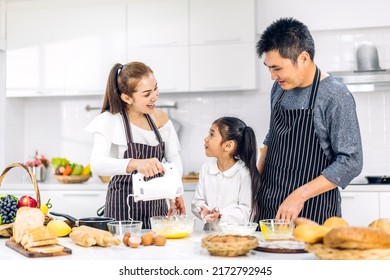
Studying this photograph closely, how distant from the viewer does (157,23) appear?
14.6 ft

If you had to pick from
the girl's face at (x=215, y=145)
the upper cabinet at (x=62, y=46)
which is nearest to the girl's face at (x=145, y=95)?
the girl's face at (x=215, y=145)

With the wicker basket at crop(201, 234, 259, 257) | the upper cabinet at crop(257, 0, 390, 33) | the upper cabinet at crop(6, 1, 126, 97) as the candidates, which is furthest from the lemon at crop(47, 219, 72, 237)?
the upper cabinet at crop(257, 0, 390, 33)

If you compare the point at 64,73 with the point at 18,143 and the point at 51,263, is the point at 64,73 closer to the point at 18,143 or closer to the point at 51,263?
the point at 18,143

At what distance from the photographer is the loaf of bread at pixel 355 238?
1.35 metres

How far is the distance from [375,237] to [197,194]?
4.83 feet

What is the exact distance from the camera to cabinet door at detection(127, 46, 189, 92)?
14.4 ft

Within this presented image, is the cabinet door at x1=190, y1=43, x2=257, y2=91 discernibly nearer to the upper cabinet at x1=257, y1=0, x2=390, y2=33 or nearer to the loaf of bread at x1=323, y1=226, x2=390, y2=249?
the upper cabinet at x1=257, y1=0, x2=390, y2=33

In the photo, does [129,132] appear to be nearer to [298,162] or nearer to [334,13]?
[298,162]

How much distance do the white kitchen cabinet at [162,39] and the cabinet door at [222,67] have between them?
0.08 metres

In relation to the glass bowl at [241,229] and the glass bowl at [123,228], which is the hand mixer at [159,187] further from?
the glass bowl at [241,229]

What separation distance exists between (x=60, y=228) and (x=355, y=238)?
111cm

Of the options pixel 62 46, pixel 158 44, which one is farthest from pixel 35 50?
pixel 158 44

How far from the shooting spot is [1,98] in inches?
187

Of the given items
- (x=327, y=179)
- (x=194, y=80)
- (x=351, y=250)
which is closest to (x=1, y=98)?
(x=194, y=80)
